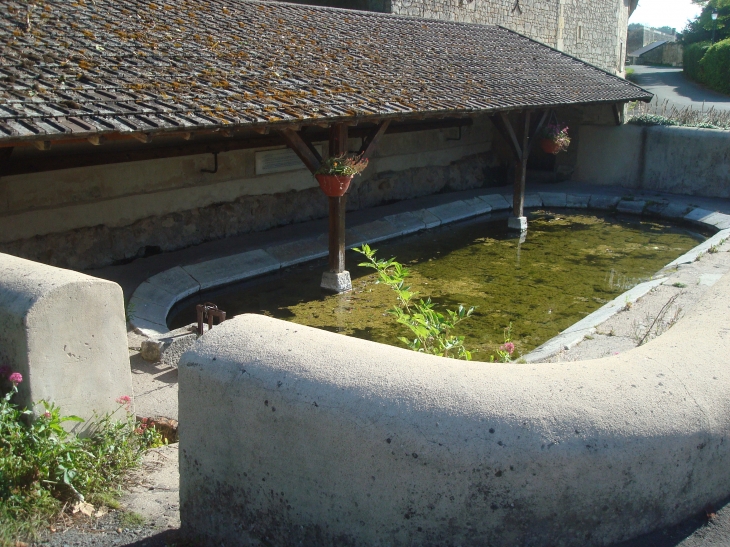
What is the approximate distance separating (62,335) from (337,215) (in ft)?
16.5

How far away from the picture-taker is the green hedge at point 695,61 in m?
28.5

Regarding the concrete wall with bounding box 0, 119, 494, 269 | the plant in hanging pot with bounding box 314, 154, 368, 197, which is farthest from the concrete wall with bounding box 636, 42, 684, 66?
the plant in hanging pot with bounding box 314, 154, 368, 197

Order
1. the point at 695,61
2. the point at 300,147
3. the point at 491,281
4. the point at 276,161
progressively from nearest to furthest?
the point at 300,147, the point at 491,281, the point at 276,161, the point at 695,61

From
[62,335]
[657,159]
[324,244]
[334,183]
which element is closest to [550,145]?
[657,159]

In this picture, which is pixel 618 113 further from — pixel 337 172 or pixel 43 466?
pixel 43 466

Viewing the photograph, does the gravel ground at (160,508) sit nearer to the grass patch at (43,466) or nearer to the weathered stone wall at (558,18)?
the grass patch at (43,466)

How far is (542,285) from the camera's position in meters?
8.43

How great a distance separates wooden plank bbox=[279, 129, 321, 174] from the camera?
280 inches

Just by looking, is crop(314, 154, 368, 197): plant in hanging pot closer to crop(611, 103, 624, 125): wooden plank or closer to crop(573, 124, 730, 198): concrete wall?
crop(611, 103, 624, 125): wooden plank

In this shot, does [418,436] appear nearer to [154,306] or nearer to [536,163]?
[154,306]

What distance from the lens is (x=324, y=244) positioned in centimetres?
945

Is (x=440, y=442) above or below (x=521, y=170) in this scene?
below

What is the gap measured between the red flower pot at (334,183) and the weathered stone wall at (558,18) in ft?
24.1

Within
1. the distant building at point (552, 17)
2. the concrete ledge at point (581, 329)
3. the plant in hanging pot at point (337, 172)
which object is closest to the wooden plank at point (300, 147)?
the plant in hanging pot at point (337, 172)
